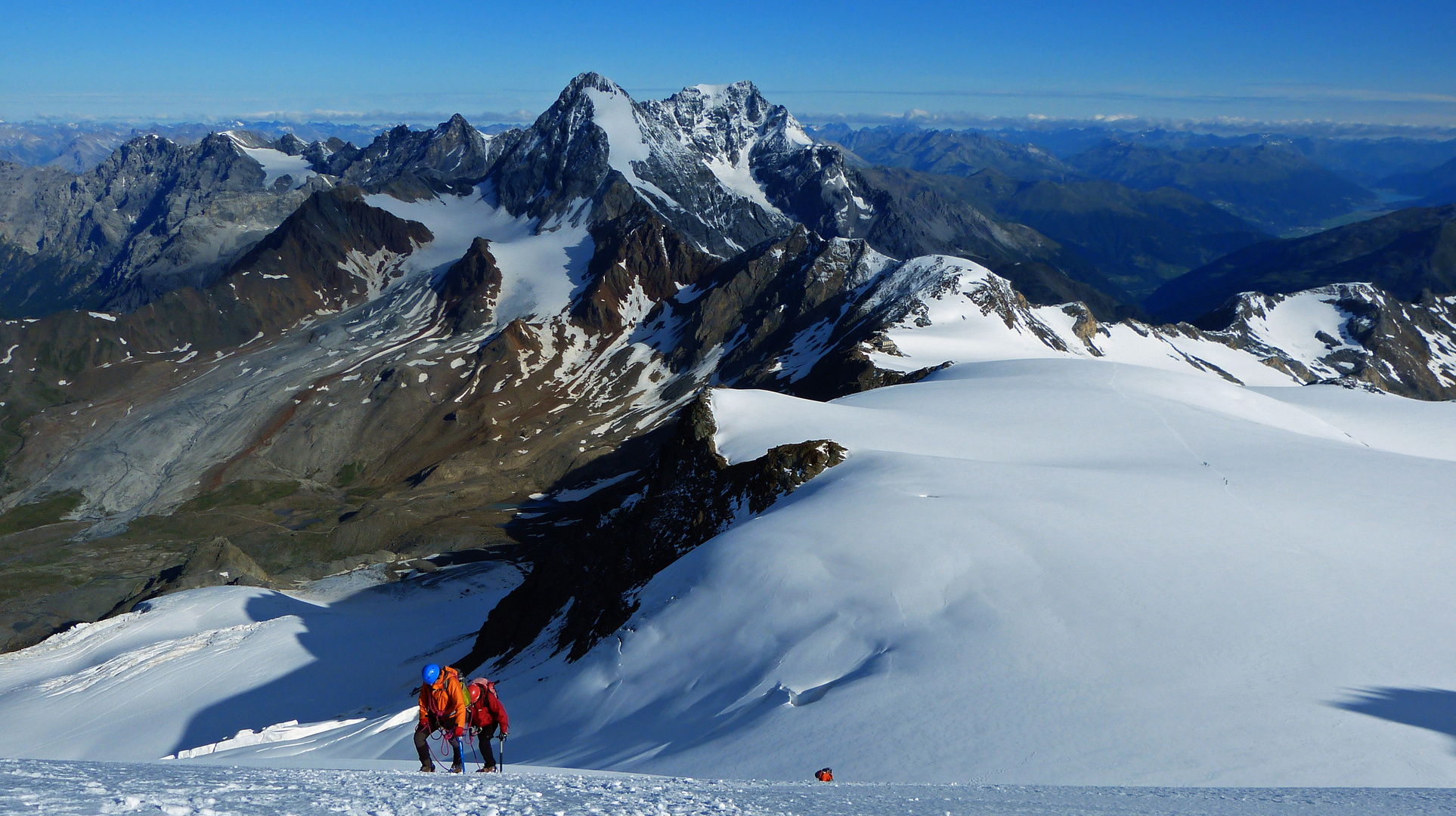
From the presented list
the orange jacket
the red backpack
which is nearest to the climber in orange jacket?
the orange jacket

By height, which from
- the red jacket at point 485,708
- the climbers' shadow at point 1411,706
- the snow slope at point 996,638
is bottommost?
the snow slope at point 996,638

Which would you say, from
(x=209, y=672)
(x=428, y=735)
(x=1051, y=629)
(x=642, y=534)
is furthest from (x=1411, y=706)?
(x=209, y=672)

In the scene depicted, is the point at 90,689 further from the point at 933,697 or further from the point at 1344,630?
the point at 1344,630

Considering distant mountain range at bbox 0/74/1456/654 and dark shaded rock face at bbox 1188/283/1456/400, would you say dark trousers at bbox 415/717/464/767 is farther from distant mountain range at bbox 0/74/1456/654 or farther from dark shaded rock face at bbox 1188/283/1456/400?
dark shaded rock face at bbox 1188/283/1456/400

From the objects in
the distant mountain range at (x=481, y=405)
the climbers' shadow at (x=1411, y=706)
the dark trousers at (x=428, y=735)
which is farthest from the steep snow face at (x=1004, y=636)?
the distant mountain range at (x=481, y=405)

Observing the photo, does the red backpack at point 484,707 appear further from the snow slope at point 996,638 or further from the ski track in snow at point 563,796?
the snow slope at point 996,638

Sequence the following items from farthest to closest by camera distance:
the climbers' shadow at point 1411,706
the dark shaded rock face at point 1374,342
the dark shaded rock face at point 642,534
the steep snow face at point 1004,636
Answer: the dark shaded rock face at point 1374,342 → the dark shaded rock face at point 642,534 → the steep snow face at point 1004,636 → the climbers' shadow at point 1411,706
